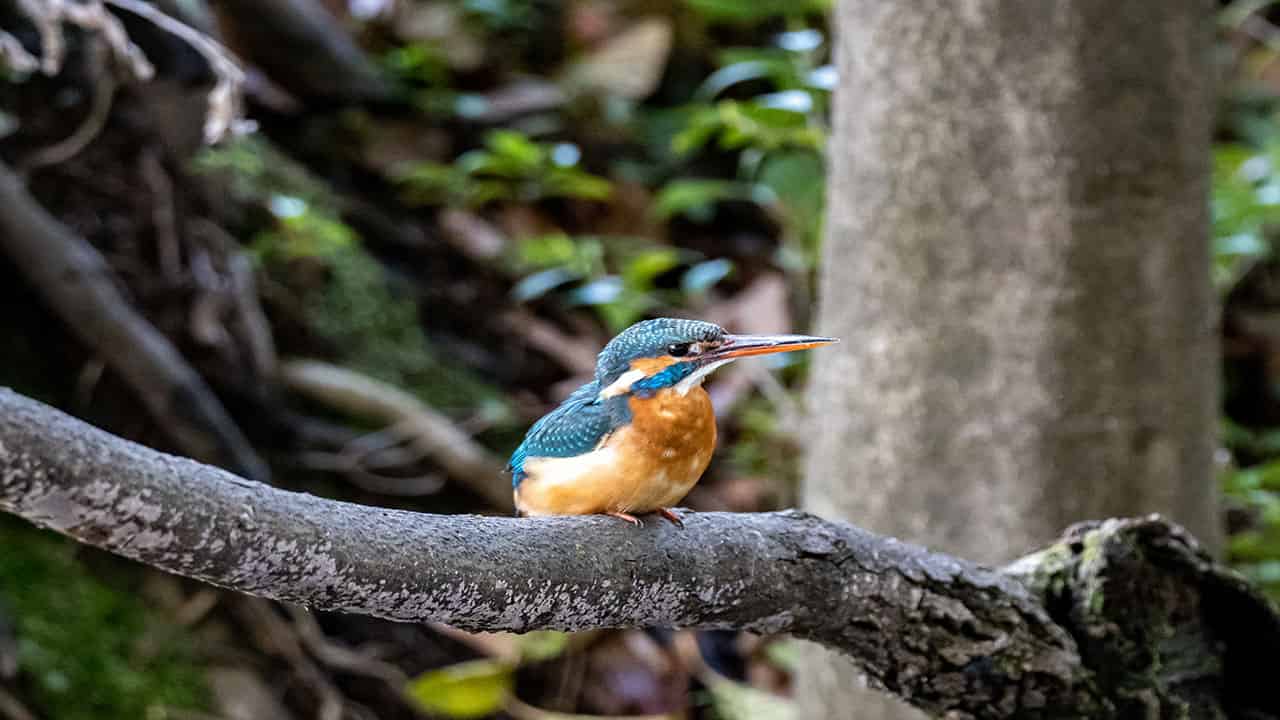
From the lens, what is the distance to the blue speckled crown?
157cm

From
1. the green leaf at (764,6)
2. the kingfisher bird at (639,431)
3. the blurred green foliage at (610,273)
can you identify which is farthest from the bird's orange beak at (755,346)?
the green leaf at (764,6)

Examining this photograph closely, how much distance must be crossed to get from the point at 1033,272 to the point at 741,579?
1207 millimetres

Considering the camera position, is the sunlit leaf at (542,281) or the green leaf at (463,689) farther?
the sunlit leaf at (542,281)

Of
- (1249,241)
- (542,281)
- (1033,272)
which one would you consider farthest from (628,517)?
(1249,241)

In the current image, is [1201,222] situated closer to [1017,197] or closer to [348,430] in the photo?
[1017,197]

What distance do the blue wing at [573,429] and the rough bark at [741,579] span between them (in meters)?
0.12

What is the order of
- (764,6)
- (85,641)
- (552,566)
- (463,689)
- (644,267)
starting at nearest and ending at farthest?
1. (552,566)
2. (85,641)
3. (463,689)
4. (644,267)
5. (764,6)

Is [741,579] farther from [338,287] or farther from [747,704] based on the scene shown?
[338,287]

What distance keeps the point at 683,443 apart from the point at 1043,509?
121 centimetres

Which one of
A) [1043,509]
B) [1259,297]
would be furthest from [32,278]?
[1259,297]

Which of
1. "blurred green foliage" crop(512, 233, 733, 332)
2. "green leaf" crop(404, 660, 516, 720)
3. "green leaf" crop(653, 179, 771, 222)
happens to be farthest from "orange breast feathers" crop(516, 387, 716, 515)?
"green leaf" crop(653, 179, 771, 222)

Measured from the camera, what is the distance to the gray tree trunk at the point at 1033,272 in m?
2.45

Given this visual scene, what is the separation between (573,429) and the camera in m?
1.58

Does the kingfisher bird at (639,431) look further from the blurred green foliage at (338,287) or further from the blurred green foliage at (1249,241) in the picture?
the blurred green foliage at (338,287)
